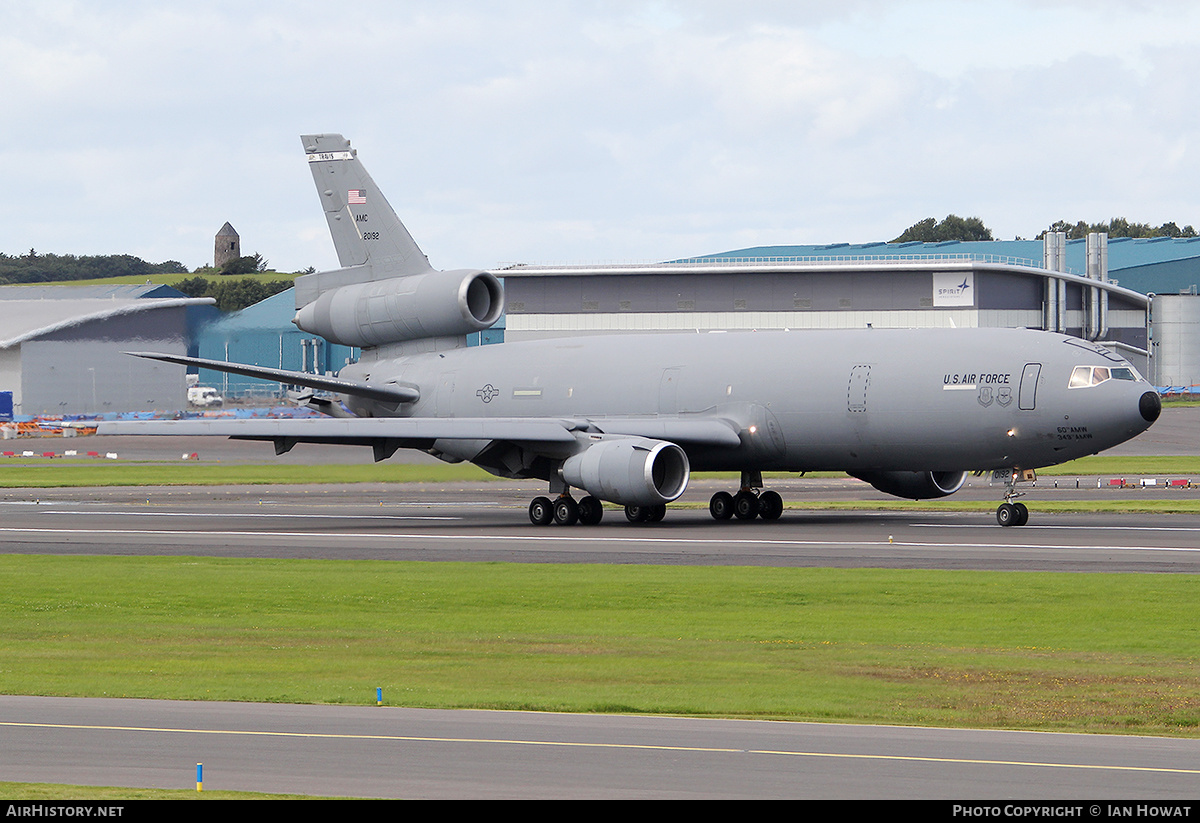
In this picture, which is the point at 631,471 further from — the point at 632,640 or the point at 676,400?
the point at 632,640

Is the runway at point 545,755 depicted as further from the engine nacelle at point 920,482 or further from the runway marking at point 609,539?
the engine nacelle at point 920,482

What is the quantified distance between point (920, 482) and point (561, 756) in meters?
27.8

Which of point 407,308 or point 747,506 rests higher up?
point 407,308

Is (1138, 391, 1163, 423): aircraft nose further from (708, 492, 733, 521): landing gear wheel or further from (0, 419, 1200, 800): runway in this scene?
(0, 419, 1200, 800): runway

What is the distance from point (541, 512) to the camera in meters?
37.2

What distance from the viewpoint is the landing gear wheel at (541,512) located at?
122 ft

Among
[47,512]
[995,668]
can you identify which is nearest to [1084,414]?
[995,668]

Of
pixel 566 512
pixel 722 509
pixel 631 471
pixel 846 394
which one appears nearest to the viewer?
pixel 631 471

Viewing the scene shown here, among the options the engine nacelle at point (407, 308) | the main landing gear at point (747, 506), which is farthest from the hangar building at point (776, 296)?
the main landing gear at point (747, 506)

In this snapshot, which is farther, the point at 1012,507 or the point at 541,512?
the point at 541,512

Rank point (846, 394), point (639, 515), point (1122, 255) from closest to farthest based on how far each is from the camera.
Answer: point (846, 394) < point (639, 515) < point (1122, 255)

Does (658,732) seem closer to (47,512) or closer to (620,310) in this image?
(47,512)

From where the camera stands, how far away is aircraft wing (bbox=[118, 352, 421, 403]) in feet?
131

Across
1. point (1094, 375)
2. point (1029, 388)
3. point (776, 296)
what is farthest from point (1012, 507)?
point (776, 296)
